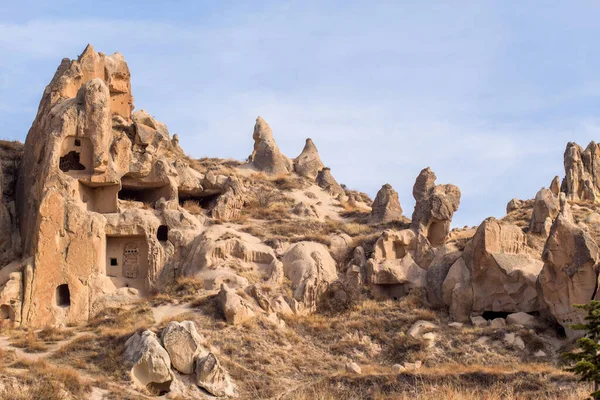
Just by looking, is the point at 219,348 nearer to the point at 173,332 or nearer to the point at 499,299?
the point at 173,332

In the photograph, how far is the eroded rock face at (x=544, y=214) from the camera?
36.0m

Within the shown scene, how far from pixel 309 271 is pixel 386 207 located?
21.4ft

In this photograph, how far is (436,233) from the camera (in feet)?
119

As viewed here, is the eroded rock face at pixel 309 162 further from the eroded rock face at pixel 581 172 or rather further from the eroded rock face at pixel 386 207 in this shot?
the eroded rock face at pixel 581 172

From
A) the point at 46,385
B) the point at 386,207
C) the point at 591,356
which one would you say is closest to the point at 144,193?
the point at 386,207

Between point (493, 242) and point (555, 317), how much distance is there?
3.49 metres

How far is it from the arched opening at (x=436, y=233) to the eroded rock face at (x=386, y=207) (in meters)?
2.76

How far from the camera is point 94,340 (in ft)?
93.8

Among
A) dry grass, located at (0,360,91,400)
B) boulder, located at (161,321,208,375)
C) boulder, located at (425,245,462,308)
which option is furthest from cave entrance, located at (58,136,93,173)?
boulder, located at (425,245,462,308)

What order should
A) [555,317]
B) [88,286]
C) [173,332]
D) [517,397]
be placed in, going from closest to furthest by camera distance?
[517,397]
[173,332]
[555,317]
[88,286]

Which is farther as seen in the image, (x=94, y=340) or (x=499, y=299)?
(x=499, y=299)

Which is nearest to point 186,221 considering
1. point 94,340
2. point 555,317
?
point 94,340

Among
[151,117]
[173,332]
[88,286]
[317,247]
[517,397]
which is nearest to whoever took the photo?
[517,397]

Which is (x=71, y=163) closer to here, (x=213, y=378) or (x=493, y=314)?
(x=213, y=378)
